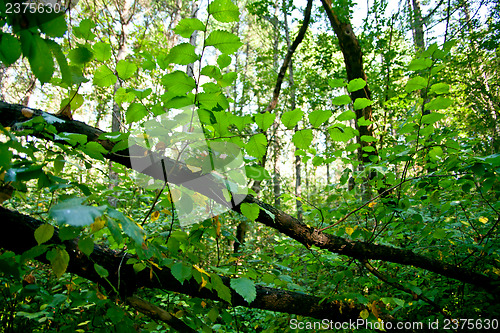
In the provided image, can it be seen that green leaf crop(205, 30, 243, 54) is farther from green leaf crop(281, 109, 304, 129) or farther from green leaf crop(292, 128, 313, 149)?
green leaf crop(292, 128, 313, 149)

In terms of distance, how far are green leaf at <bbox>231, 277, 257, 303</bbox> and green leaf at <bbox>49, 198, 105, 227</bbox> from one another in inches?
28.8

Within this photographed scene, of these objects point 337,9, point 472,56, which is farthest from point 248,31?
point 337,9

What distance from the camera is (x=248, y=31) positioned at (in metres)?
15.8

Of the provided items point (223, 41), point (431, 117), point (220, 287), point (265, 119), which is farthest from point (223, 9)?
point (431, 117)

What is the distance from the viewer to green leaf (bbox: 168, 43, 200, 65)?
807 mm

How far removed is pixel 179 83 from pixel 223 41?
192 millimetres

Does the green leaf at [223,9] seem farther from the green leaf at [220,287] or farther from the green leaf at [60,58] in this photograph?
the green leaf at [220,287]

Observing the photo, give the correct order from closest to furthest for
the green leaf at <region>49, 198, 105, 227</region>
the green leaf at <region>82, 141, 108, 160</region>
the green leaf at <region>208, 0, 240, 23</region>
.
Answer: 1. the green leaf at <region>49, 198, 105, 227</region>
2. the green leaf at <region>208, 0, 240, 23</region>
3. the green leaf at <region>82, 141, 108, 160</region>

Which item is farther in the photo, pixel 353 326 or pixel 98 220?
pixel 353 326

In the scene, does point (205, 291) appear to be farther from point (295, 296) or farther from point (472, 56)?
point (472, 56)

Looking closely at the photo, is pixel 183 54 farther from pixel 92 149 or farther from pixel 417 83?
pixel 417 83

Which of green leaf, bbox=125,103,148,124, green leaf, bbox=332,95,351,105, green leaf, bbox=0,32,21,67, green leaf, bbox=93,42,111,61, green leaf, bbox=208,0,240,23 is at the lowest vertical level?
green leaf, bbox=0,32,21,67

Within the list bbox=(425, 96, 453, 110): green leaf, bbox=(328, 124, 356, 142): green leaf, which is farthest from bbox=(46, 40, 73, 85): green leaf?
bbox=(425, 96, 453, 110): green leaf

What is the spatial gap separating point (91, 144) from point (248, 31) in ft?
56.1
